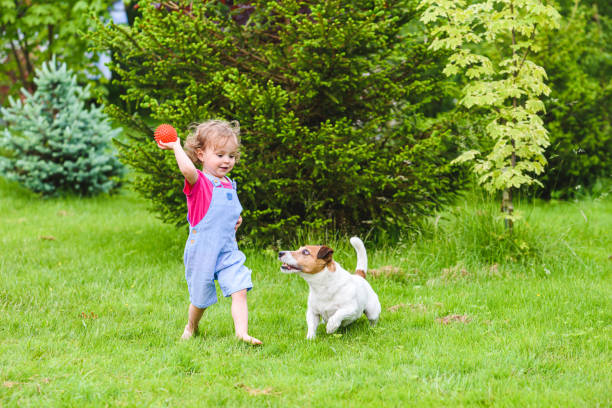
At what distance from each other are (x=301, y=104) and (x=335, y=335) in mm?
3041

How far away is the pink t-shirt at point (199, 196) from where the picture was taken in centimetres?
438

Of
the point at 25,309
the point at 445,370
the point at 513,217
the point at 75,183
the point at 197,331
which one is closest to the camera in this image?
the point at 445,370

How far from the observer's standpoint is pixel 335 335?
4684 millimetres

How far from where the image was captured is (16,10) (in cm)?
1486

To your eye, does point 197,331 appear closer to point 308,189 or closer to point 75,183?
point 308,189

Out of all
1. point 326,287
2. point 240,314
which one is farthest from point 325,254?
point 240,314

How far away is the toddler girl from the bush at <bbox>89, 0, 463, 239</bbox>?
1717 mm

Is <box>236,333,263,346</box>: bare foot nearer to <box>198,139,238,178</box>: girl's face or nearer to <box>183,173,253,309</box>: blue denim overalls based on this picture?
<box>183,173,253,309</box>: blue denim overalls

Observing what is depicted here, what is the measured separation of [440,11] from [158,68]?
3060 mm

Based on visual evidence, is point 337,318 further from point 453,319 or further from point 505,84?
point 505,84

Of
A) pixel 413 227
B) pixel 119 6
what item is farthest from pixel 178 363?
pixel 119 6

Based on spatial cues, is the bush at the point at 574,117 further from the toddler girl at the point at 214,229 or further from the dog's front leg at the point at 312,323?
A: the toddler girl at the point at 214,229

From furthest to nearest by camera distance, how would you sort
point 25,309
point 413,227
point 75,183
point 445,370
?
point 75,183
point 413,227
point 25,309
point 445,370

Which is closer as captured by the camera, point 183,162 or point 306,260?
point 183,162
